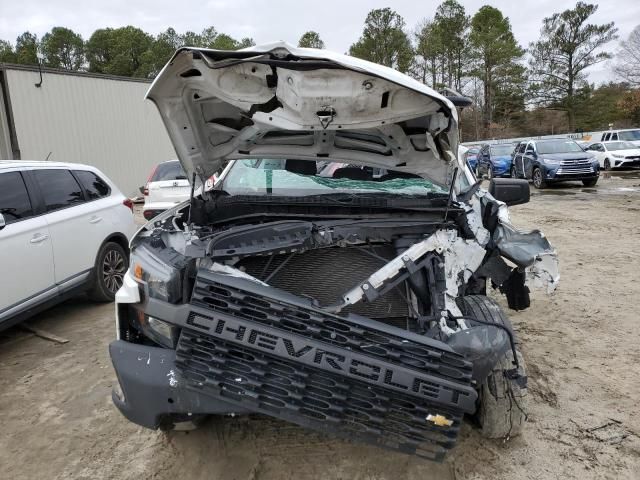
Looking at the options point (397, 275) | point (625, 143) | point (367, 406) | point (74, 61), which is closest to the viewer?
point (367, 406)

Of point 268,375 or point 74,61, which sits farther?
point 74,61

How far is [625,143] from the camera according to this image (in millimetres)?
22109

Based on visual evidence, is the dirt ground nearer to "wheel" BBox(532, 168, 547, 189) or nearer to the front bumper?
the front bumper

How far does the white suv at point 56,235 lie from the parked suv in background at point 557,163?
15138 millimetres

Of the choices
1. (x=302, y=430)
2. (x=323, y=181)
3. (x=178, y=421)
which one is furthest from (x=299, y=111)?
(x=302, y=430)

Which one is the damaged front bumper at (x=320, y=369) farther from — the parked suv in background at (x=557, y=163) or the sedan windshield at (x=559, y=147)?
the sedan windshield at (x=559, y=147)

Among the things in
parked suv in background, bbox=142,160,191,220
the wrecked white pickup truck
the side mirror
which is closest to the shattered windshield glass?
the wrecked white pickup truck

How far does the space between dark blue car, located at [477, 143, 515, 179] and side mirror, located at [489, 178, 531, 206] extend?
1716 centimetres

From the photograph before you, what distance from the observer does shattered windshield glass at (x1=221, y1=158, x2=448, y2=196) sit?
3326 millimetres

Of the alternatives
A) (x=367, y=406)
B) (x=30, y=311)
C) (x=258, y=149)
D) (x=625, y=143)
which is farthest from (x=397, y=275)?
(x=625, y=143)

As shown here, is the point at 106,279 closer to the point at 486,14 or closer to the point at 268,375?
the point at 268,375

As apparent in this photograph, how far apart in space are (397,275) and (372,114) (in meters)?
0.83

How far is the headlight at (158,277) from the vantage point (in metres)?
2.36

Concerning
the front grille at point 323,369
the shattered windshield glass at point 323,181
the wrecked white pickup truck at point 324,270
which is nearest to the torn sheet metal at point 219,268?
the wrecked white pickup truck at point 324,270
